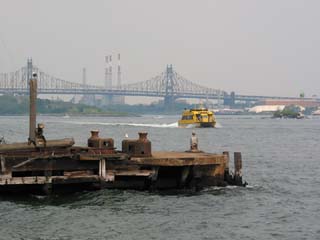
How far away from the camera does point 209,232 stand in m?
21.0

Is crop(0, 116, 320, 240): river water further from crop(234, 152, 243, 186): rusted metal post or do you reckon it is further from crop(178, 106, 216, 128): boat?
crop(178, 106, 216, 128): boat

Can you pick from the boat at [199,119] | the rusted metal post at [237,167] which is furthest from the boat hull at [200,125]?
the rusted metal post at [237,167]

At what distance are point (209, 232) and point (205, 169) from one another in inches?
236

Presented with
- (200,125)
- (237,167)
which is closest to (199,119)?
(200,125)

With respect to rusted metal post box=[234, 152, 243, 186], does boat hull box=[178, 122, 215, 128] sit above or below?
below

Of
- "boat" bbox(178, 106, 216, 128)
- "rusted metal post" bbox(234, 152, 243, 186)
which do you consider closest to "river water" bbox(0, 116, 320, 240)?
"rusted metal post" bbox(234, 152, 243, 186)

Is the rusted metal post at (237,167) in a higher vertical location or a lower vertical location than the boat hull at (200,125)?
higher

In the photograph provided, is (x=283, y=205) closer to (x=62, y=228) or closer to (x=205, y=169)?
(x=205, y=169)

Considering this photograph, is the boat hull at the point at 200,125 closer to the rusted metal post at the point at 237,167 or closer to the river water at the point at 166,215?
the river water at the point at 166,215

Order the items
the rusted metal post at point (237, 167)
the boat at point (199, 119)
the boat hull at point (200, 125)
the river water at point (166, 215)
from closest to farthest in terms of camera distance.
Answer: the river water at point (166, 215) < the rusted metal post at point (237, 167) < the boat hull at point (200, 125) < the boat at point (199, 119)

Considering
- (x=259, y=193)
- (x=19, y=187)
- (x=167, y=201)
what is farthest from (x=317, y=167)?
(x=19, y=187)

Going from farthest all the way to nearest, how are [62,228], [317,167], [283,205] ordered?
[317,167] < [283,205] < [62,228]

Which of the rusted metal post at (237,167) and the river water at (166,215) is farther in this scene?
the rusted metal post at (237,167)

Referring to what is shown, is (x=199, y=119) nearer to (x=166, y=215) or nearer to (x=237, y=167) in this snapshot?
(x=237, y=167)
